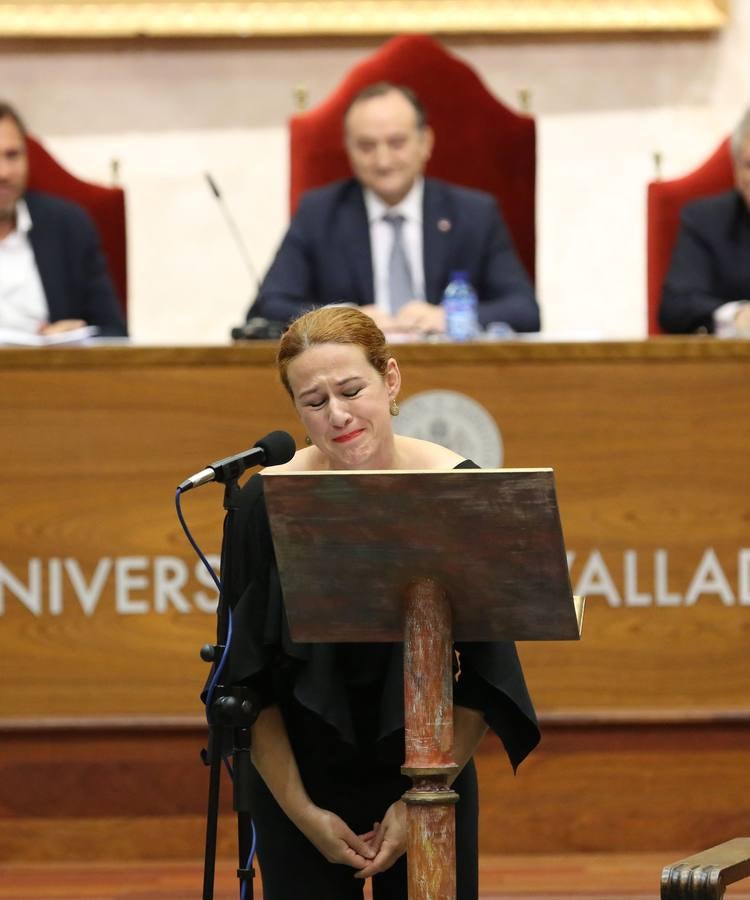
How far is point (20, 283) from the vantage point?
4766 millimetres

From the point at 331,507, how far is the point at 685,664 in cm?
197

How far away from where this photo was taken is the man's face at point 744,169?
14.9ft

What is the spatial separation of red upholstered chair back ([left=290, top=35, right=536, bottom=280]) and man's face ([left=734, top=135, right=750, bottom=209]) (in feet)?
2.30

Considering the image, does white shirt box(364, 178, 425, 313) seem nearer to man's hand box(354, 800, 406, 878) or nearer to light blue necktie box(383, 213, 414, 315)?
light blue necktie box(383, 213, 414, 315)

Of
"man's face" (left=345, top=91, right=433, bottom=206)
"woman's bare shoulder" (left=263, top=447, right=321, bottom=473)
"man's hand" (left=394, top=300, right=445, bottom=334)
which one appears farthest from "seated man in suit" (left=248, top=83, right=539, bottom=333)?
"woman's bare shoulder" (left=263, top=447, right=321, bottom=473)

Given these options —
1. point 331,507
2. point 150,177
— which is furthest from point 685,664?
point 150,177

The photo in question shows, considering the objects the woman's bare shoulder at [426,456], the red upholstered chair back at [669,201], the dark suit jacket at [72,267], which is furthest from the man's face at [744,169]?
the woman's bare shoulder at [426,456]

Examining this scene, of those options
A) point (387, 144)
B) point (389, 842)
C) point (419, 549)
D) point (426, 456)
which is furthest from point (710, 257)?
point (419, 549)

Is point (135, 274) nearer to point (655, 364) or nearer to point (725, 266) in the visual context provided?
point (725, 266)

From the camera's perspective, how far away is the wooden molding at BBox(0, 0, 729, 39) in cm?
559

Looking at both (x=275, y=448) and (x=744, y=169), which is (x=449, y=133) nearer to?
(x=744, y=169)

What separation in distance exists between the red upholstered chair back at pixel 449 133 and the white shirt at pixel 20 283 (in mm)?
780

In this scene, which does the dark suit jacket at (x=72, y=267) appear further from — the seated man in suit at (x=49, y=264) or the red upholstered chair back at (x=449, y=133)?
the red upholstered chair back at (x=449, y=133)

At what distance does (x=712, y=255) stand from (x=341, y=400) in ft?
9.21
